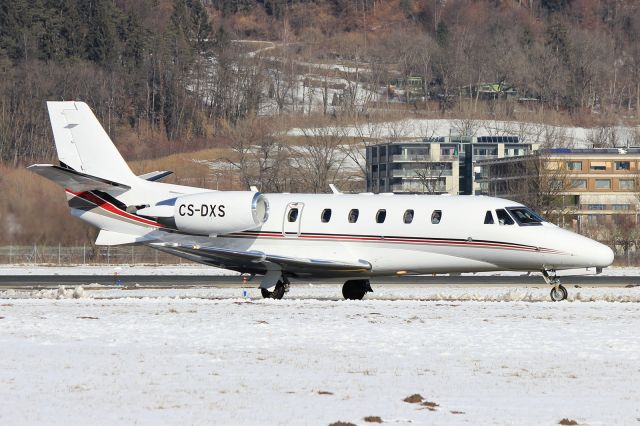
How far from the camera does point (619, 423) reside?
16531 millimetres

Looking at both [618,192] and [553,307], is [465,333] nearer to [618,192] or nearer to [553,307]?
[553,307]

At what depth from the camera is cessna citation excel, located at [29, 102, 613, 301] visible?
3372 cm

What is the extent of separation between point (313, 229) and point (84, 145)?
6963 millimetres

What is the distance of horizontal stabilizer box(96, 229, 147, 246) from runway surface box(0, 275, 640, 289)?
22.1 feet

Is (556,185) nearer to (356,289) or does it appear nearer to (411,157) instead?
Result: (411,157)

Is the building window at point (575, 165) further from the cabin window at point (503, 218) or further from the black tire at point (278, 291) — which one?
the black tire at point (278, 291)

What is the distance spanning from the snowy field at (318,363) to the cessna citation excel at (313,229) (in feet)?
6.21

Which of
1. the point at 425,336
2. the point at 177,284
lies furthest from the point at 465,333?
the point at 177,284

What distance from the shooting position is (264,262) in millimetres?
34438

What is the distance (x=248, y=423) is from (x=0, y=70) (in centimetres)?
16546

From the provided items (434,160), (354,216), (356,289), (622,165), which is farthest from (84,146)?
(434,160)

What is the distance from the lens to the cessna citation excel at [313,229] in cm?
3372

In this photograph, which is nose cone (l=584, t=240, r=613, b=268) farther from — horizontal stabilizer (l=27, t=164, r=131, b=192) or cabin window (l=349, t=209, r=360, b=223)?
horizontal stabilizer (l=27, t=164, r=131, b=192)

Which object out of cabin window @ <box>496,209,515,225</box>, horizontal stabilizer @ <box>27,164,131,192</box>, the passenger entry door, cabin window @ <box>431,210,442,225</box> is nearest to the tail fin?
horizontal stabilizer @ <box>27,164,131,192</box>
